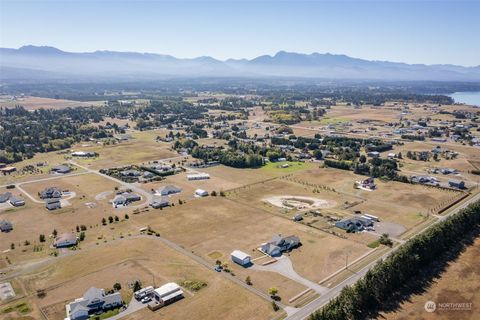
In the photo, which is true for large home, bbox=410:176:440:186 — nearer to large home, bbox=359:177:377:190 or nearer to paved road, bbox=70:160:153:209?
large home, bbox=359:177:377:190

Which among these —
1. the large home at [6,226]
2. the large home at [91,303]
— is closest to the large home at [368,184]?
the large home at [91,303]

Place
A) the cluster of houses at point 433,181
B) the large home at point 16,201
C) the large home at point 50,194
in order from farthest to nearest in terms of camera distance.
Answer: the cluster of houses at point 433,181
the large home at point 50,194
the large home at point 16,201

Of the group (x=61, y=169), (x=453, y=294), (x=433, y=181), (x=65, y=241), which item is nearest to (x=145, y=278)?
(x=65, y=241)

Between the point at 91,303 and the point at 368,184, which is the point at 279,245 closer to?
the point at 91,303

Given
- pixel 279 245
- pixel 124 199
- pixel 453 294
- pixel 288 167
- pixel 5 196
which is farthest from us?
pixel 288 167

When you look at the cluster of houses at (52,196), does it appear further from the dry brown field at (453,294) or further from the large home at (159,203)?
the dry brown field at (453,294)

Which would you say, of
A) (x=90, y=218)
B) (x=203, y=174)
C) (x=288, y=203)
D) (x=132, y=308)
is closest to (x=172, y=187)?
(x=203, y=174)

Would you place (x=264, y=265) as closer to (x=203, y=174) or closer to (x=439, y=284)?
(x=439, y=284)
